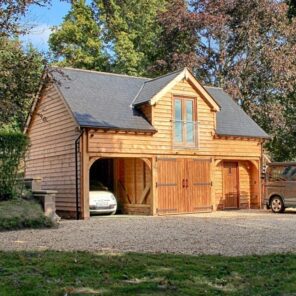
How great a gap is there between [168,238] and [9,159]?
6.45 meters

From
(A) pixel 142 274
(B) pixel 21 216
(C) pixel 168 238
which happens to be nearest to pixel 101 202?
(B) pixel 21 216

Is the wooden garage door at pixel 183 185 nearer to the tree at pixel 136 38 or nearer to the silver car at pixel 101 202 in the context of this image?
the silver car at pixel 101 202

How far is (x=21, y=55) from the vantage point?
1243 centimetres

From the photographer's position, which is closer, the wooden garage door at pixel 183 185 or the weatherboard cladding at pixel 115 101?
the weatherboard cladding at pixel 115 101

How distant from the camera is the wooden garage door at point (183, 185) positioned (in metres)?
20.1

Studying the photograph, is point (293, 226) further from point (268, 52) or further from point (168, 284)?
point (268, 52)

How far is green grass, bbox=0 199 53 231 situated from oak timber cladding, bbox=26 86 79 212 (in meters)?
4.56

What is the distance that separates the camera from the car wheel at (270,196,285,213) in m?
20.3

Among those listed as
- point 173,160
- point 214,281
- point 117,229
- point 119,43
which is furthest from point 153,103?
point 119,43

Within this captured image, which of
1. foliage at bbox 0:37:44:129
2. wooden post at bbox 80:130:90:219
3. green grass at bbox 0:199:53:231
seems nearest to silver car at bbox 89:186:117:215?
wooden post at bbox 80:130:90:219

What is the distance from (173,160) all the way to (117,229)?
743 cm

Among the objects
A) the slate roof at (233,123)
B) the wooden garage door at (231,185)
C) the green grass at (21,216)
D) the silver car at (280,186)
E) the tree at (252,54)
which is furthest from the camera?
the tree at (252,54)

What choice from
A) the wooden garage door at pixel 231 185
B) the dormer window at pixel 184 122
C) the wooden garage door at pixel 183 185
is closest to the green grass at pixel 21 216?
the wooden garage door at pixel 183 185

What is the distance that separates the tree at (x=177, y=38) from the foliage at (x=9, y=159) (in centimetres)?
1869
